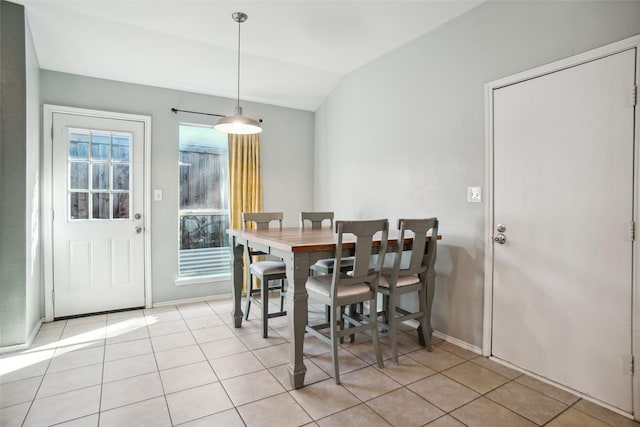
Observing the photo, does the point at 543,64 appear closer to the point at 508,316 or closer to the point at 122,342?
the point at 508,316

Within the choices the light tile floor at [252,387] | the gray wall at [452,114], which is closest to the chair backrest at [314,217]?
the gray wall at [452,114]

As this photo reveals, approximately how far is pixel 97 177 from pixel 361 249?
9.79ft

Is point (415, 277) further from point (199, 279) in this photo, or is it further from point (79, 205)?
point (79, 205)

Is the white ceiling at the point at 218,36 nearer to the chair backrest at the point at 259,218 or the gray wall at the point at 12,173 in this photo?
the gray wall at the point at 12,173

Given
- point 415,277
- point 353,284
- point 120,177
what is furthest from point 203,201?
point 415,277

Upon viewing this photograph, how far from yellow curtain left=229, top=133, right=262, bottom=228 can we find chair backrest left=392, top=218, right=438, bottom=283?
7.68 feet

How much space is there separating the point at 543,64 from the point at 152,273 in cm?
408

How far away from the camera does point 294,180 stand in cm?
469

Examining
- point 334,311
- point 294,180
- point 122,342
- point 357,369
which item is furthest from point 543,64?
point 122,342

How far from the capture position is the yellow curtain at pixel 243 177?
4.17m

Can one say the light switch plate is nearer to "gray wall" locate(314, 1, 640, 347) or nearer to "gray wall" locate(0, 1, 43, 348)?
"gray wall" locate(314, 1, 640, 347)

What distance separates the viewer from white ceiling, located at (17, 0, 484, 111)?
2.73m

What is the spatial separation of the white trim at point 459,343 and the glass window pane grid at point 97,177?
3.39m

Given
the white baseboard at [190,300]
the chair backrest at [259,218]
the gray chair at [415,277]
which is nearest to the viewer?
the gray chair at [415,277]
